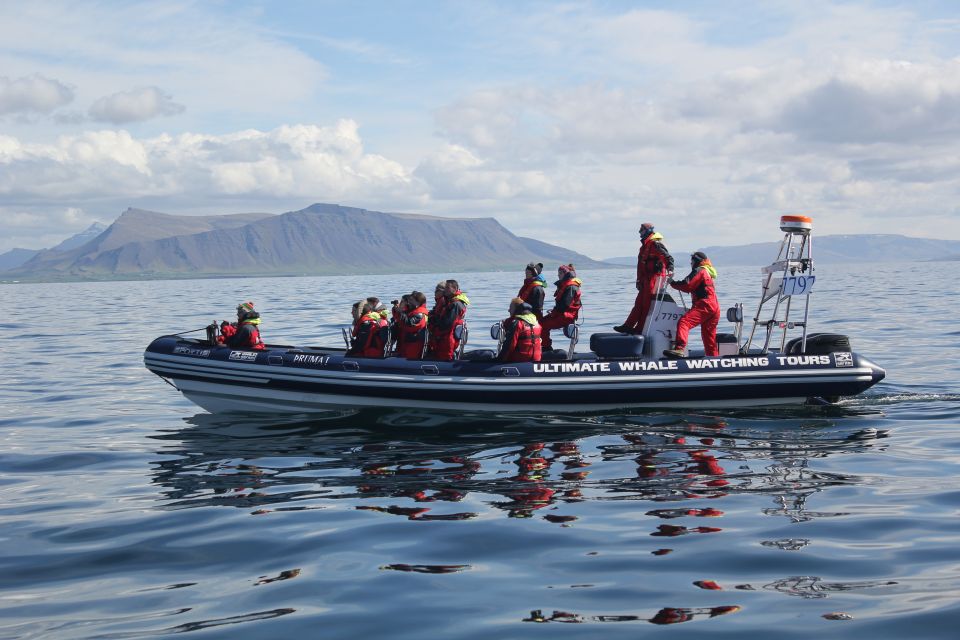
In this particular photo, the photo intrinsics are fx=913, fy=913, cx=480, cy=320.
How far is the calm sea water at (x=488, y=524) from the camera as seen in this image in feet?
17.5

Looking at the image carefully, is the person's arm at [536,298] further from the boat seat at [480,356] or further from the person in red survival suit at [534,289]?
the boat seat at [480,356]

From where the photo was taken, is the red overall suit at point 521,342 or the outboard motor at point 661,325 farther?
the outboard motor at point 661,325

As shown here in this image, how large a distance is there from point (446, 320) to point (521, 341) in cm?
108

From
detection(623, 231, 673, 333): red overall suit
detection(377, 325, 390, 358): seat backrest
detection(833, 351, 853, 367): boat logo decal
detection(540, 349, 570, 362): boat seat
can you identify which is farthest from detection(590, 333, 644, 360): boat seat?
detection(377, 325, 390, 358): seat backrest

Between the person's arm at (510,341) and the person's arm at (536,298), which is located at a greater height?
the person's arm at (536,298)

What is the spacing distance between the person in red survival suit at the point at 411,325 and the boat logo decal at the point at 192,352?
2.81 m

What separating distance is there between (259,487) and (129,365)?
12697 millimetres

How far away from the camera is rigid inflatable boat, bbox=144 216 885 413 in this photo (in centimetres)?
1208

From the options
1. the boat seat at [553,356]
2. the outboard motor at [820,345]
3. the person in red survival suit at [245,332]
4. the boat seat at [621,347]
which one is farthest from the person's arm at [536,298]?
the person in red survival suit at [245,332]

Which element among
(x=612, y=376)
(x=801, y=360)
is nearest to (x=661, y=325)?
(x=612, y=376)

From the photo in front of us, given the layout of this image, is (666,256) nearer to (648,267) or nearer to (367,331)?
(648,267)

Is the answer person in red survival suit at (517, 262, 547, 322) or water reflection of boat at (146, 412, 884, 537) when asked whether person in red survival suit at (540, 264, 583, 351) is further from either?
water reflection of boat at (146, 412, 884, 537)

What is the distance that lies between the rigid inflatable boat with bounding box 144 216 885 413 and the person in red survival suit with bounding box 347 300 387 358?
0.75ft

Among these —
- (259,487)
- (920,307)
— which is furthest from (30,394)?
(920,307)
